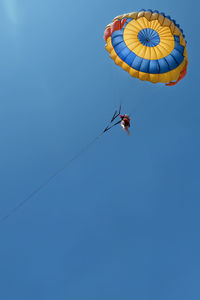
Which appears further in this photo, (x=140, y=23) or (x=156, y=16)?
(x=140, y=23)

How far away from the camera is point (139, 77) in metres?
13.9

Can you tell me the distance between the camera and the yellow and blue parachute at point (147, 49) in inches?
506

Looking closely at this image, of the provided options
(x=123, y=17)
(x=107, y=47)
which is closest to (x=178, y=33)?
(x=123, y=17)

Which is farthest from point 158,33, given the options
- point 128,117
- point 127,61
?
point 128,117

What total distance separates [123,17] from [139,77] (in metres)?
3.17

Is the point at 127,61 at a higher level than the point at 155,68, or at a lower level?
higher

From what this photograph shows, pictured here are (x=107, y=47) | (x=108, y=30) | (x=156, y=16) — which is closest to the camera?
(x=156, y=16)

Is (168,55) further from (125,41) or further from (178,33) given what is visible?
(125,41)

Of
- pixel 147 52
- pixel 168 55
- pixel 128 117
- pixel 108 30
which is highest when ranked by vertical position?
pixel 108 30

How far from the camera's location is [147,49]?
13750 millimetres

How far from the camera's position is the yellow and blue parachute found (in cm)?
1285

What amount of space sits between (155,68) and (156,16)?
8.88 feet

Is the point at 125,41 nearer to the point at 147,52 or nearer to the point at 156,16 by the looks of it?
the point at 147,52

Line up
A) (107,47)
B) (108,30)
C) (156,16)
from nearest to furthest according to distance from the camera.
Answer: (156,16), (108,30), (107,47)
